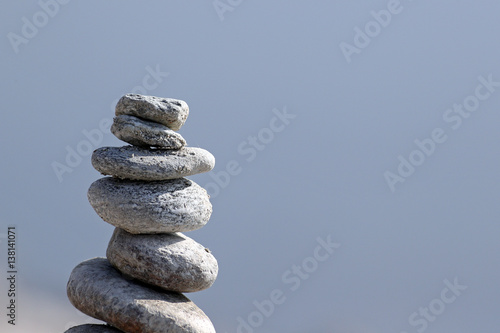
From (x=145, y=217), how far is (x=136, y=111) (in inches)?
46.0

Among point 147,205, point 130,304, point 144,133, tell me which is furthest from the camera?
point 144,133

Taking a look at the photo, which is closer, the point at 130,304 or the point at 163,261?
the point at 130,304

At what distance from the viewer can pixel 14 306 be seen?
914 centimetres

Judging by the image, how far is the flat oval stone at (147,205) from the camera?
6.62 meters

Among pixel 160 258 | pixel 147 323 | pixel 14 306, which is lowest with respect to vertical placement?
pixel 14 306

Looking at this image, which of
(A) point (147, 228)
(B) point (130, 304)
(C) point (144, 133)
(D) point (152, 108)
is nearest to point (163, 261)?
(A) point (147, 228)

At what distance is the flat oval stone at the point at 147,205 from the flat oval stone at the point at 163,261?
15 centimetres

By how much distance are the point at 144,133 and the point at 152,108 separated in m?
0.29

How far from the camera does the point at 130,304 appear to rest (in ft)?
21.1

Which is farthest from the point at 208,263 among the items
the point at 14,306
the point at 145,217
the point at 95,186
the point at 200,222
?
the point at 14,306

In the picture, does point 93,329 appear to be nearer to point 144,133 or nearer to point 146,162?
point 146,162

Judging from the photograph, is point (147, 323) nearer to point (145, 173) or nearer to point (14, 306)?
point (145, 173)

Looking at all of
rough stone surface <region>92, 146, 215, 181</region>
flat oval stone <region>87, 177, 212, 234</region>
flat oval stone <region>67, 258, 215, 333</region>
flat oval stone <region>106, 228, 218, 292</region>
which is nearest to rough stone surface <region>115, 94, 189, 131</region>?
rough stone surface <region>92, 146, 215, 181</region>

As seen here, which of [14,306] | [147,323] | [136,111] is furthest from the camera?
[14,306]
